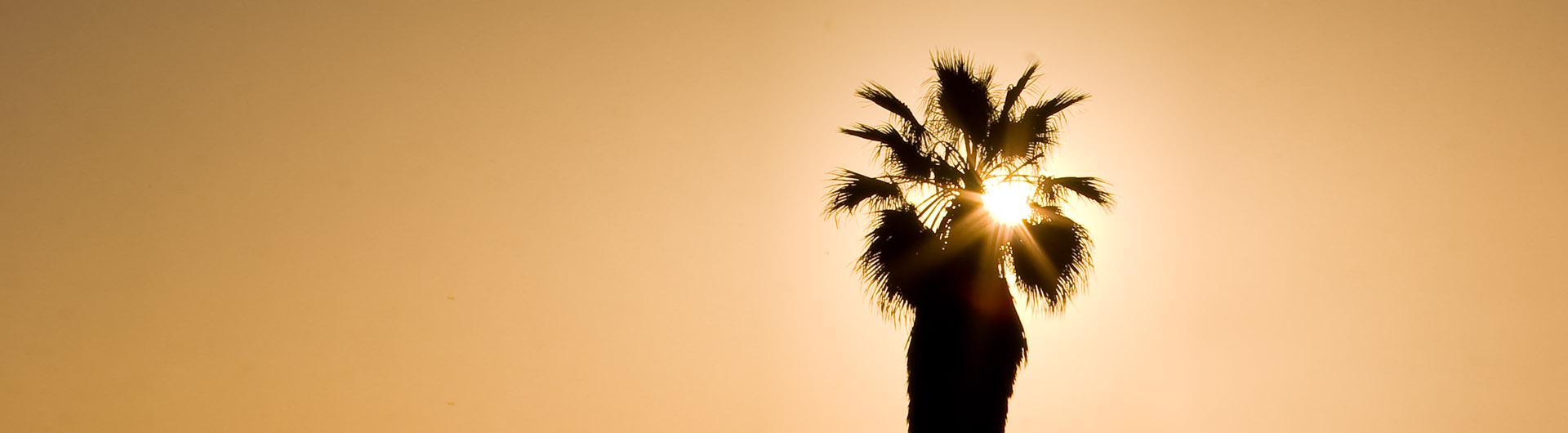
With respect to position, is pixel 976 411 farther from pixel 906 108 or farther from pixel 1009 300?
pixel 906 108

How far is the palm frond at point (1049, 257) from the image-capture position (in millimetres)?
15023

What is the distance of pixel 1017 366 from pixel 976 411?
879 mm

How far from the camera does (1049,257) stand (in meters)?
15.1

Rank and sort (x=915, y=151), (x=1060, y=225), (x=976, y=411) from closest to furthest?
1. (x=976, y=411)
2. (x=1060, y=225)
3. (x=915, y=151)

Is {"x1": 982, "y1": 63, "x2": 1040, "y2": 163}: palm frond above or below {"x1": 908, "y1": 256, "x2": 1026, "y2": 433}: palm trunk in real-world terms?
above

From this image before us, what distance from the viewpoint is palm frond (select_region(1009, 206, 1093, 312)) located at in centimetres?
1502

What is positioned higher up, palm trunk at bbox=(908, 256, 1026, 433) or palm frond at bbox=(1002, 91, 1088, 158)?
palm frond at bbox=(1002, 91, 1088, 158)

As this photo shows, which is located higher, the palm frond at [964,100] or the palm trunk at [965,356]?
the palm frond at [964,100]

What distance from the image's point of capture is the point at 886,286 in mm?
15102

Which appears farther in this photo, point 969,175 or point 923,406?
point 969,175

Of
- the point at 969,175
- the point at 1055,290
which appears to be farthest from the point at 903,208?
the point at 1055,290

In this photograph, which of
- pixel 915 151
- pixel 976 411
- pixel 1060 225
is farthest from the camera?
pixel 915 151

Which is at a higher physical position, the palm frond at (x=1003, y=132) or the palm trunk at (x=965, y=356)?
the palm frond at (x=1003, y=132)

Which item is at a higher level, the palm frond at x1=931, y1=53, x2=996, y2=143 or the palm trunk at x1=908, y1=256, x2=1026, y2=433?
the palm frond at x1=931, y1=53, x2=996, y2=143
